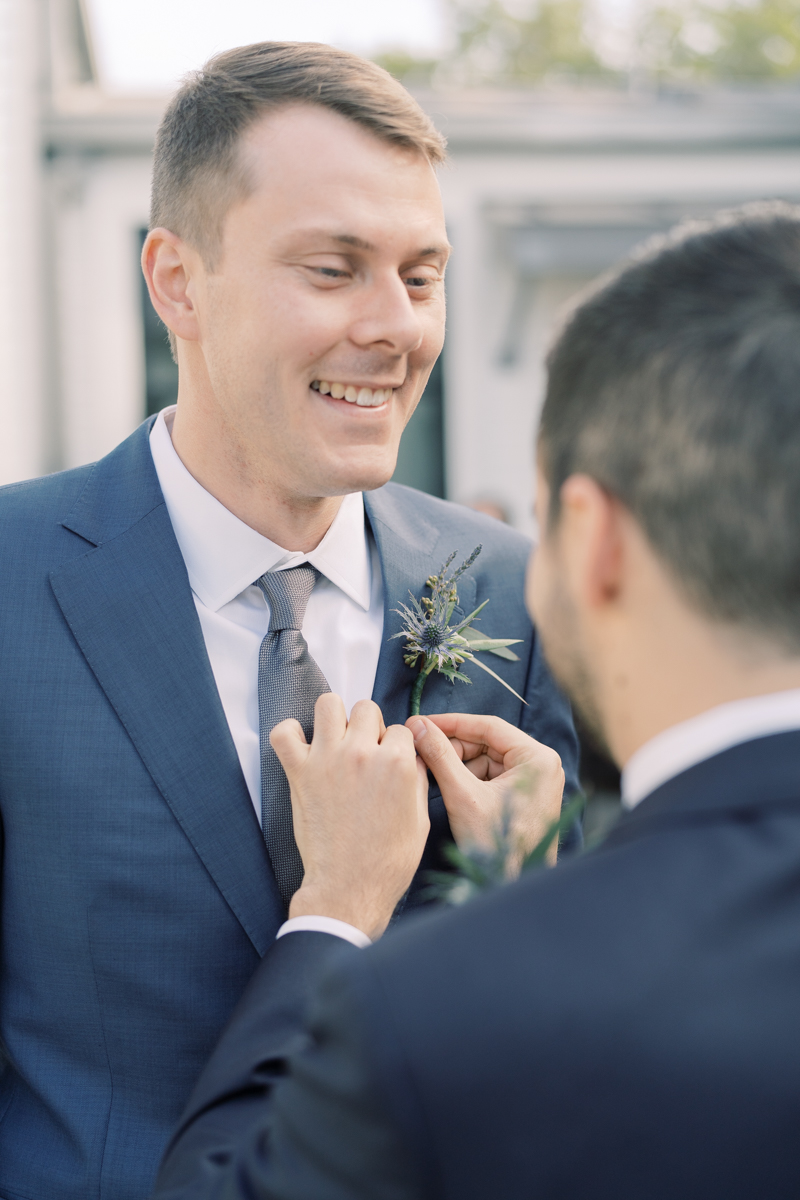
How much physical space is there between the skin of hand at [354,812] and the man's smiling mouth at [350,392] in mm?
548

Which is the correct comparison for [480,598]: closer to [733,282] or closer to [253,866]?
[253,866]

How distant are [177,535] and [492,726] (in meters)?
0.69

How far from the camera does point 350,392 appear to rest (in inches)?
73.8

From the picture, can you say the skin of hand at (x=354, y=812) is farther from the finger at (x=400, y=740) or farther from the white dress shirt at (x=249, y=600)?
the white dress shirt at (x=249, y=600)

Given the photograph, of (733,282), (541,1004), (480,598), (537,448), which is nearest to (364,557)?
(480,598)

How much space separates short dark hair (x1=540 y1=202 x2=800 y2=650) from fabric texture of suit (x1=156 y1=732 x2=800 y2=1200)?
19 cm

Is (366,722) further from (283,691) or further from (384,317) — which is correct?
(384,317)

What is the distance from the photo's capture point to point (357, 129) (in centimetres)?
179

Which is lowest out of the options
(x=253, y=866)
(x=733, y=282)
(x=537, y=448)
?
(x=253, y=866)

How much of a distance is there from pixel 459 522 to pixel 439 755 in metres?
0.77

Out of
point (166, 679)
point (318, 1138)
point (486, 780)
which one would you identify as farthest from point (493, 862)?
point (166, 679)

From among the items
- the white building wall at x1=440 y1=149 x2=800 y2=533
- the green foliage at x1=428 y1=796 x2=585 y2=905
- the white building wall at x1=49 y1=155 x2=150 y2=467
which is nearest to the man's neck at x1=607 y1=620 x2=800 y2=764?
the green foliage at x1=428 y1=796 x2=585 y2=905

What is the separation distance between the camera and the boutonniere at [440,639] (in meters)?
1.96

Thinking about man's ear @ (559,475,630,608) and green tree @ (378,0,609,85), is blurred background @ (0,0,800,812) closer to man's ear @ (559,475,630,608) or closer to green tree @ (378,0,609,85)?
man's ear @ (559,475,630,608)
